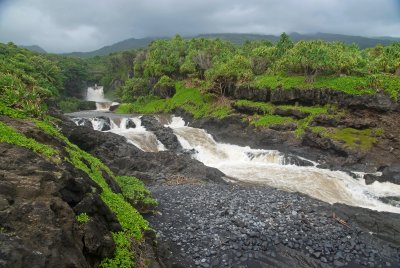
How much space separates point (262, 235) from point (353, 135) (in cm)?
2686

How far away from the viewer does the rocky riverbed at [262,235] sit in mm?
14297

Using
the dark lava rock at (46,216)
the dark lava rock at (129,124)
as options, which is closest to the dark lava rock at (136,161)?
the dark lava rock at (46,216)

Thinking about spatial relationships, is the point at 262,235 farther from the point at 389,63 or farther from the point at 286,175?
the point at 389,63

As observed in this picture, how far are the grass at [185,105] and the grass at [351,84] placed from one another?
904cm

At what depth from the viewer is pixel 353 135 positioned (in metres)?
38.1

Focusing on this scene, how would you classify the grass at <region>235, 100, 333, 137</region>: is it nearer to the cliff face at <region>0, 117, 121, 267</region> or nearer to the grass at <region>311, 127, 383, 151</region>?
the grass at <region>311, 127, 383, 151</region>

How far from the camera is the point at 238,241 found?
1505cm

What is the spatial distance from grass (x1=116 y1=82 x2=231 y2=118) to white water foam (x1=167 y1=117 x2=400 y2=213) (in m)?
10.5

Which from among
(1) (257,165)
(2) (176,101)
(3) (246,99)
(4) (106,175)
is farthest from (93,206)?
(2) (176,101)

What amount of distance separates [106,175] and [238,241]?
21.4 ft

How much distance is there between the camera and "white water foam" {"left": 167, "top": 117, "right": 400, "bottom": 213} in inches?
1048

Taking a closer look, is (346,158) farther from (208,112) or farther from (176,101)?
(176,101)

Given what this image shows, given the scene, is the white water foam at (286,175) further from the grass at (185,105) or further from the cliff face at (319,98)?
the grass at (185,105)

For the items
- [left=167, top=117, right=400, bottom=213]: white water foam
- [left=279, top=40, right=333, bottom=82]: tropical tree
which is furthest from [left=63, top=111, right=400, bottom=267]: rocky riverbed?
[left=279, top=40, right=333, bottom=82]: tropical tree
